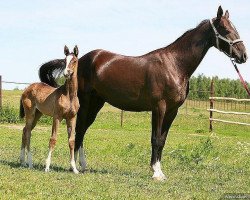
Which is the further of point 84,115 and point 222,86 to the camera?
point 222,86

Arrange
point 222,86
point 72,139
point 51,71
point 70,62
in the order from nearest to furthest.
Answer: point 70,62, point 72,139, point 51,71, point 222,86

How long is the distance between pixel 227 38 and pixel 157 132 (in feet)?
6.50

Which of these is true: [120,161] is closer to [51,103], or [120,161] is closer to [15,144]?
[51,103]

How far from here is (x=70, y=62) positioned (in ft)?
25.9

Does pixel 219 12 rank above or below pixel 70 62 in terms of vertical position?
above

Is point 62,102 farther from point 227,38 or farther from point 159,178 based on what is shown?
point 227,38

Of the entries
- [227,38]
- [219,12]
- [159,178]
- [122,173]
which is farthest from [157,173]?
[219,12]

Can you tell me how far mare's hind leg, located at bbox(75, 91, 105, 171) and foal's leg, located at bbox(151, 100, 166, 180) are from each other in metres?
1.41

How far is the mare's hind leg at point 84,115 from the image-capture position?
28.9 feet

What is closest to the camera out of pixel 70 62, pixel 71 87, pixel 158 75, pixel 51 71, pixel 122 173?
pixel 70 62

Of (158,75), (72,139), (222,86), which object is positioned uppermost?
(158,75)

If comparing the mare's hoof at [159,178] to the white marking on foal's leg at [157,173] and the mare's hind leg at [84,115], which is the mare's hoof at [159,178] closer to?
the white marking on foal's leg at [157,173]

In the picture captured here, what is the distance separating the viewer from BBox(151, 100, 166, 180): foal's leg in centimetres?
791

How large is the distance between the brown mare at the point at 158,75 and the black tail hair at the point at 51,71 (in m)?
0.73
